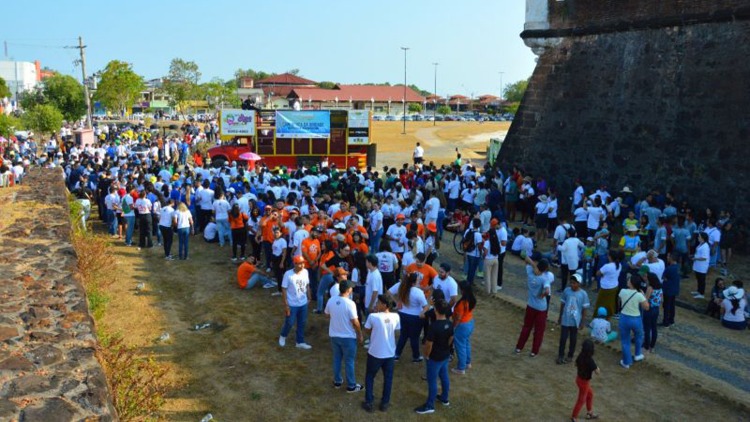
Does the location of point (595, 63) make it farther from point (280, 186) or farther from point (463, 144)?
point (463, 144)

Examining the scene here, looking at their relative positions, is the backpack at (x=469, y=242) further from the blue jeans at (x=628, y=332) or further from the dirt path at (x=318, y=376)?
the blue jeans at (x=628, y=332)

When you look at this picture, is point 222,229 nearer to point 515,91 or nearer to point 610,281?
Result: point 610,281

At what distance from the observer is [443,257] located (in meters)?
14.8

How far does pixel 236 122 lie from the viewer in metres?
26.0

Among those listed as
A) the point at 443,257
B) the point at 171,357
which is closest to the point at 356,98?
the point at 443,257

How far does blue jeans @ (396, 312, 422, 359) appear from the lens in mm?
8548

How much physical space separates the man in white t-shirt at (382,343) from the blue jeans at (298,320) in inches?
78.4

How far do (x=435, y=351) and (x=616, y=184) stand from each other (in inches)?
495

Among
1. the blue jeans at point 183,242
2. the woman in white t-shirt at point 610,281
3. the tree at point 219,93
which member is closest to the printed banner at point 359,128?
the blue jeans at point 183,242

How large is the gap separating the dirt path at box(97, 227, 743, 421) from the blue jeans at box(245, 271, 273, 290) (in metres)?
0.46

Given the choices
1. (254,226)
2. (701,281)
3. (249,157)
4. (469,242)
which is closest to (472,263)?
(469,242)

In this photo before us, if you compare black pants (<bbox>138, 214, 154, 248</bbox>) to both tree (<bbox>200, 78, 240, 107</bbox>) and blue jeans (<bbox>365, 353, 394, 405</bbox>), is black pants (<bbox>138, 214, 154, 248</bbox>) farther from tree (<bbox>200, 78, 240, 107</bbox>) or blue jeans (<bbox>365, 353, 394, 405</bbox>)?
tree (<bbox>200, 78, 240, 107</bbox>)

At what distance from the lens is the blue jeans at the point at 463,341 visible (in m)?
8.47

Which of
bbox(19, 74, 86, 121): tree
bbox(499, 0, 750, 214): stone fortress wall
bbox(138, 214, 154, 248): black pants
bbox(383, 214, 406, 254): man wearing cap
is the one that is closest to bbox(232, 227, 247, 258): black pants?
bbox(138, 214, 154, 248): black pants
